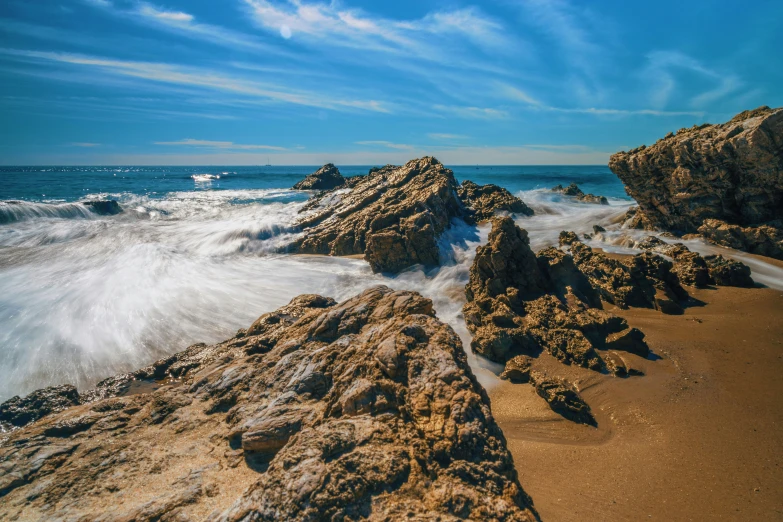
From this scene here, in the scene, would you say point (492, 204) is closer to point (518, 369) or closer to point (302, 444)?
point (518, 369)

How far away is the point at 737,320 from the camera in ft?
27.4

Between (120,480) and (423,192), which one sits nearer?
(120,480)

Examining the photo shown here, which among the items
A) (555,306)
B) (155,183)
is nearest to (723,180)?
(555,306)

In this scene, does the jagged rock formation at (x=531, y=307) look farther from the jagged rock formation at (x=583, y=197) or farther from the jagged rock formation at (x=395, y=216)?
the jagged rock formation at (x=583, y=197)

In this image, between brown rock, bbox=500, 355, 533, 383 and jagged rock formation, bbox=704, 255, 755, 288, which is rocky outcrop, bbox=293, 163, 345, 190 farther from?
brown rock, bbox=500, 355, 533, 383

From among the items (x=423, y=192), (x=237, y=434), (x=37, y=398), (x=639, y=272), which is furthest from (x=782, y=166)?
(x=37, y=398)

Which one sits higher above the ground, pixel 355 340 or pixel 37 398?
pixel 355 340

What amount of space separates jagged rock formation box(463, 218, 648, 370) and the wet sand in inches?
20.8

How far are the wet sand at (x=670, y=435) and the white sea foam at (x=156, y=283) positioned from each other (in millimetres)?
1781

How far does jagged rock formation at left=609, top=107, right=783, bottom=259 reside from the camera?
12445mm

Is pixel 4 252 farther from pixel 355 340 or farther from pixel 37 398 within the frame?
pixel 355 340

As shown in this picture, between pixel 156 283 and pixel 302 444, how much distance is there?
13151mm

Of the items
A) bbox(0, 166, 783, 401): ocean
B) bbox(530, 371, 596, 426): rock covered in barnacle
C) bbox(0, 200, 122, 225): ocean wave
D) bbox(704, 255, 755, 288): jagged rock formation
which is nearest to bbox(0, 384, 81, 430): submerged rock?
bbox(0, 166, 783, 401): ocean

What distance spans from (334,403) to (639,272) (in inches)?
375
